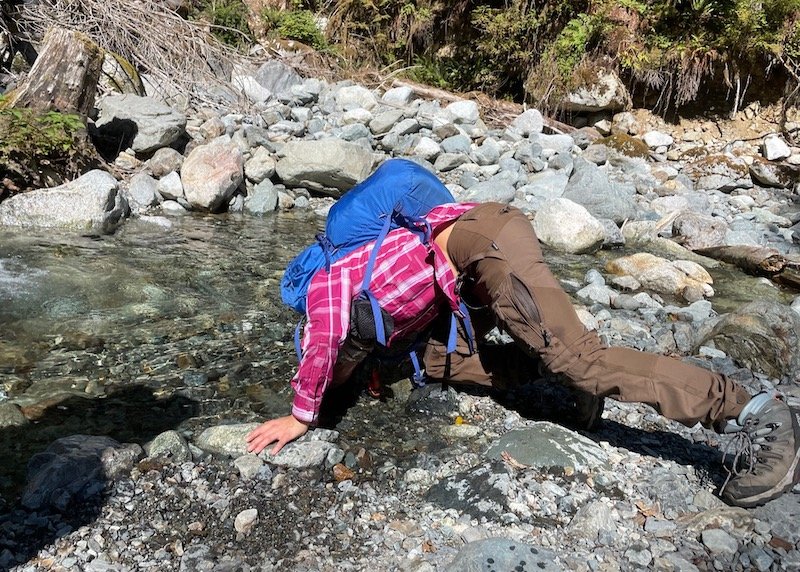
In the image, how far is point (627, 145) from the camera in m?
11.0

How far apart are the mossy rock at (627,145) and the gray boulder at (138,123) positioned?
6952 mm

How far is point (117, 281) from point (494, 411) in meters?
3.17

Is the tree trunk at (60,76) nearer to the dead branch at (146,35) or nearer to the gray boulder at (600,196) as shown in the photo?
the dead branch at (146,35)

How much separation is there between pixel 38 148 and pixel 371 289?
5.43 meters

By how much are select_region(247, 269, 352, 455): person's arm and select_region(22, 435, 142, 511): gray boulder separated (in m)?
0.54

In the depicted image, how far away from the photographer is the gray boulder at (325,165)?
7.66 metres

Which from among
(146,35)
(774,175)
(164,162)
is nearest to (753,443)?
(164,162)

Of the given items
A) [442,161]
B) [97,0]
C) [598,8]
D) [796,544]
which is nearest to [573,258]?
[442,161]

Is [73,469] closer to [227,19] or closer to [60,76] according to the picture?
[60,76]

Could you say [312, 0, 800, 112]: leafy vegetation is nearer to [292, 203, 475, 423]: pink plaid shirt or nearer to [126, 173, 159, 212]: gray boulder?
[126, 173, 159, 212]: gray boulder

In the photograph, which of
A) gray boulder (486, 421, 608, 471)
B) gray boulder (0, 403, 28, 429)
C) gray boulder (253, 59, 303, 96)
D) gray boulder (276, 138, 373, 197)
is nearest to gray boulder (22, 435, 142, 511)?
gray boulder (0, 403, 28, 429)

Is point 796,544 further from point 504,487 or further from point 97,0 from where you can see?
point 97,0

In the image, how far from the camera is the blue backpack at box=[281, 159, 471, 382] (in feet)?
9.34

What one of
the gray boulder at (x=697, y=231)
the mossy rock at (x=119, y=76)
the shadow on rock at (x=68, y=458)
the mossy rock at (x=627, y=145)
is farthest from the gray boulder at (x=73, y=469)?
the mossy rock at (x=627, y=145)
